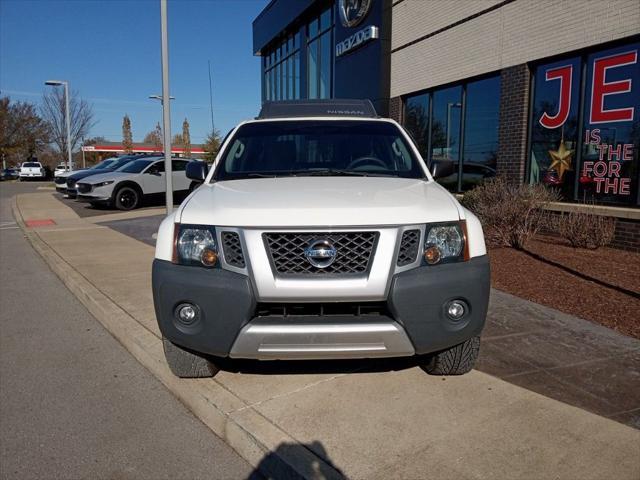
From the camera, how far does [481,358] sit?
386 centimetres

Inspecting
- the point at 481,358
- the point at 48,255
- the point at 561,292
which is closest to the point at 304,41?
the point at 48,255

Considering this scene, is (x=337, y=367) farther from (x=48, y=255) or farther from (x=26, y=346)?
(x=48, y=255)

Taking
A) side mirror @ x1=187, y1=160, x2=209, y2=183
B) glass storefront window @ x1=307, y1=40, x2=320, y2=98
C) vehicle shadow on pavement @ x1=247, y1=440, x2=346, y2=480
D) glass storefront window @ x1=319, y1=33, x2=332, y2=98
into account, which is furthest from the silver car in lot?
vehicle shadow on pavement @ x1=247, y1=440, x2=346, y2=480

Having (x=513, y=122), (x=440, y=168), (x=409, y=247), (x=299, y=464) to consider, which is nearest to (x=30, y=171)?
(x=513, y=122)

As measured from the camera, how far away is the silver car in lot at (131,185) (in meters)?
16.3

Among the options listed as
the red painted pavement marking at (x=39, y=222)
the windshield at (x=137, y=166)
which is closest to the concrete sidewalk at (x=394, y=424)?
the red painted pavement marking at (x=39, y=222)

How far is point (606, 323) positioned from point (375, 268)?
9.25 feet

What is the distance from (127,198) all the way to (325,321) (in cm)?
1521

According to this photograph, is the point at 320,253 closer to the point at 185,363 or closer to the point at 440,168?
the point at 185,363

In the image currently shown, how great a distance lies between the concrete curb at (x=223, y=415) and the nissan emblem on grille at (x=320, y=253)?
0.93 metres

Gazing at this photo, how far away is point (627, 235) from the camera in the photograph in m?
7.76

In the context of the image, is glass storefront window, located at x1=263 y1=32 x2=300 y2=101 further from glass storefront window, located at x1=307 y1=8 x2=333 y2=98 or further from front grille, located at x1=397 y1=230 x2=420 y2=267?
front grille, located at x1=397 y1=230 x2=420 y2=267

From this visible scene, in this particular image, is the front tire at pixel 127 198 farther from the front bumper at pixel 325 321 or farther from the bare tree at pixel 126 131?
the bare tree at pixel 126 131

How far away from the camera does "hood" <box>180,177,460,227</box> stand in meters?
2.89
